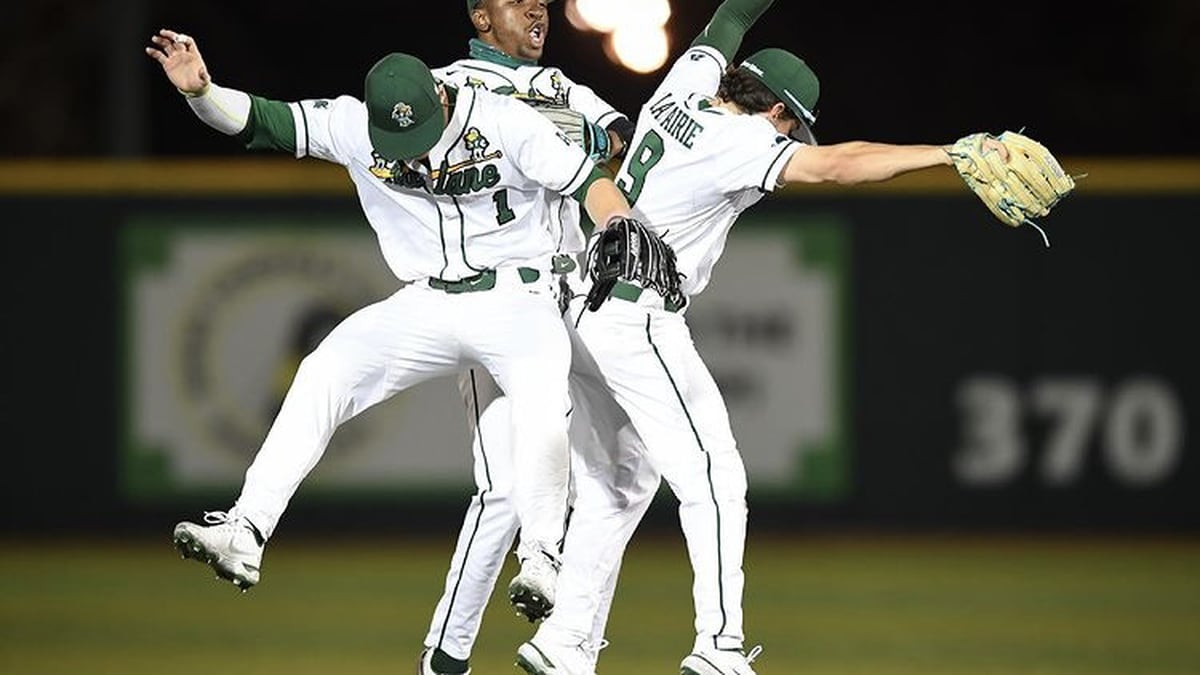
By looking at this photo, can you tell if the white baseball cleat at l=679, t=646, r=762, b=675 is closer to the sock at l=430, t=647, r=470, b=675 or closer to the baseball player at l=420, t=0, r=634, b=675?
the baseball player at l=420, t=0, r=634, b=675

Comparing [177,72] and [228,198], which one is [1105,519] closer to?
[228,198]

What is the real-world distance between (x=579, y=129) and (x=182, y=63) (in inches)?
45.8

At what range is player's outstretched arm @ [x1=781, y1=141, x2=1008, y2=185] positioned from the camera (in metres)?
6.57

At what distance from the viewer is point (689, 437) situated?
733 cm

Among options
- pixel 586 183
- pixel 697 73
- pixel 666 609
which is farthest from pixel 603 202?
pixel 666 609

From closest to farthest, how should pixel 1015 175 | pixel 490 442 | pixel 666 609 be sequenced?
pixel 1015 175, pixel 490 442, pixel 666 609

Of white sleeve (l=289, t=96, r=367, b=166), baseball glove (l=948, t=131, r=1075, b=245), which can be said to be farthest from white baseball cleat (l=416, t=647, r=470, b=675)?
baseball glove (l=948, t=131, r=1075, b=245)

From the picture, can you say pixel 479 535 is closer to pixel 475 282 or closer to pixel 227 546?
pixel 475 282

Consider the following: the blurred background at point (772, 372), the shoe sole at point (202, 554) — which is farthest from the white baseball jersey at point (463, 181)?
the blurred background at point (772, 372)

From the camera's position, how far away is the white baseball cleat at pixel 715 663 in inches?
280

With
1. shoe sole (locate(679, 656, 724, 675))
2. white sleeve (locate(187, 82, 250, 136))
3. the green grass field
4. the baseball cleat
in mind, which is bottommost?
the green grass field

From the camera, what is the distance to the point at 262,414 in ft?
41.7

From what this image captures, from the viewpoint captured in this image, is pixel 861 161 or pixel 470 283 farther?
pixel 470 283

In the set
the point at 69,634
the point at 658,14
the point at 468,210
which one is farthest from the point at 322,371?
the point at 69,634
